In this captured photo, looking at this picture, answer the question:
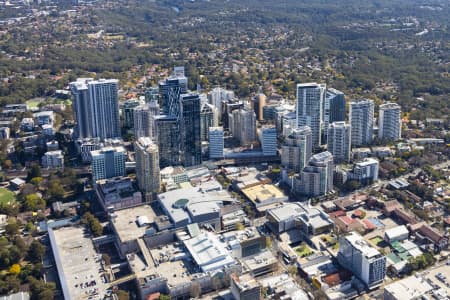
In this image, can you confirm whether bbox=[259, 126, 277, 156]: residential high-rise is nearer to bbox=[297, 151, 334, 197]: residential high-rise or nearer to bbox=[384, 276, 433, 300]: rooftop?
bbox=[297, 151, 334, 197]: residential high-rise

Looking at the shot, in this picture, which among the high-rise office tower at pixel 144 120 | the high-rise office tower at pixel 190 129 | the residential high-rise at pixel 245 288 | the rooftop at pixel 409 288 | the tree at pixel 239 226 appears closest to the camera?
the residential high-rise at pixel 245 288

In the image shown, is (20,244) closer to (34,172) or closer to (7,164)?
(34,172)

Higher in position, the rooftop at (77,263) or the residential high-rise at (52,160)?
the residential high-rise at (52,160)

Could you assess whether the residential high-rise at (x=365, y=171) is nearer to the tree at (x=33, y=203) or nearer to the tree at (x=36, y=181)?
the tree at (x=33, y=203)

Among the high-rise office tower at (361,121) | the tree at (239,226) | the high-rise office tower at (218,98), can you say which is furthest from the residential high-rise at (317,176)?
the high-rise office tower at (218,98)

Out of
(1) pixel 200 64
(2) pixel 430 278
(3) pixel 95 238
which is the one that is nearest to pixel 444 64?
(1) pixel 200 64

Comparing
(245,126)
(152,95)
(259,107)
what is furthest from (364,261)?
(152,95)

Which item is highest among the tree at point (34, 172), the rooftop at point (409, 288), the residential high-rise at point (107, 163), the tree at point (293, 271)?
the residential high-rise at point (107, 163)
